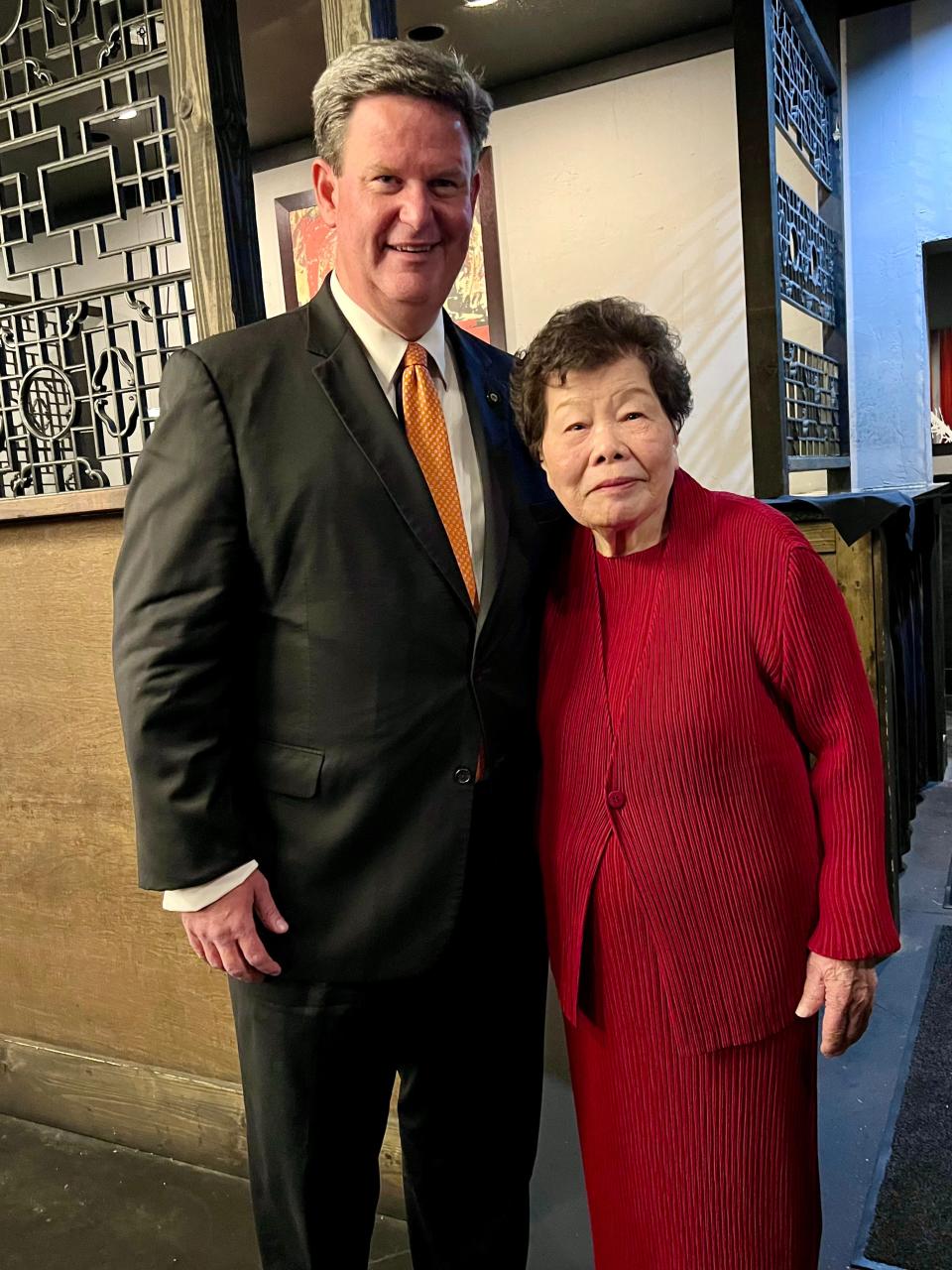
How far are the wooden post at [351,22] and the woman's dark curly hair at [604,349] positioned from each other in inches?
30.9

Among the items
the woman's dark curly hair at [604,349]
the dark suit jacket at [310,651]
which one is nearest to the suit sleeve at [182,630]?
the dark suit jacket at [310,651]

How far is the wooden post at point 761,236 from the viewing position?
3.14 m

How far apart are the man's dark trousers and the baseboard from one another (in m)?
0.46

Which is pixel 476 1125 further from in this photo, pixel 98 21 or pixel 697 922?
pixel 98 21

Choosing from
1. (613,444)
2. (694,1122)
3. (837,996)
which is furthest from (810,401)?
(694,1122)

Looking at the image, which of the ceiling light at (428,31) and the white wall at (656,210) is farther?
the white wall at (656,210)

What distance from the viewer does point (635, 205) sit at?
4.75 meters

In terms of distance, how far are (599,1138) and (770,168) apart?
114 inches

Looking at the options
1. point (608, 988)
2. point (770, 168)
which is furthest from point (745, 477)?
point (608, 988)

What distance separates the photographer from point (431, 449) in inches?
53.4

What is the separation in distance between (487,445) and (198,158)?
2.83 ft

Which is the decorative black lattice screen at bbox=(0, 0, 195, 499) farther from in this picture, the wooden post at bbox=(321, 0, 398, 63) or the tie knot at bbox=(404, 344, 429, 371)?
the tie knot at bbox=(404, 344, 429, 371)

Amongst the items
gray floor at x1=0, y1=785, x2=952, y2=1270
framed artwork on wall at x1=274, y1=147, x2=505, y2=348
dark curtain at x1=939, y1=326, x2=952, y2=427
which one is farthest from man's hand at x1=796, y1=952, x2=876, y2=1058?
dark curtain at x1=939, y1=326, x2=952, y2=427

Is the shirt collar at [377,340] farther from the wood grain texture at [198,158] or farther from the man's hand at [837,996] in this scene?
the man's hand at [837,996]
